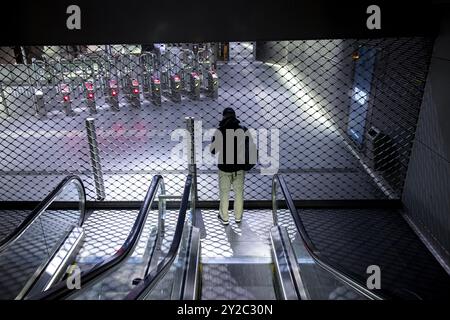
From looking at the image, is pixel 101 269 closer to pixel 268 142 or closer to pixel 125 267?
pixel 125 267

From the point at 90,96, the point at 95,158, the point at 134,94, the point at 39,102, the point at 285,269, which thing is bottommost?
the point at 285,269

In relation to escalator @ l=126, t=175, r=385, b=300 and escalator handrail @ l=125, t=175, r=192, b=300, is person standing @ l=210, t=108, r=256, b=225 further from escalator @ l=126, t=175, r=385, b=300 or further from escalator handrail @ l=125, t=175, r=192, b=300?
escalator handrail @ l=125, t=175, r=192, b=300

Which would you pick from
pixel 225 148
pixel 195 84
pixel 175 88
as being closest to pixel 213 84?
pixel 195 84

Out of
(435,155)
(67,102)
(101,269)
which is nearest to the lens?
(101,269)

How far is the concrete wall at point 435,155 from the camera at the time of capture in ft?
9.69

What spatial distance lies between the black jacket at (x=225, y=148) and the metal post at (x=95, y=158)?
1.49 meters

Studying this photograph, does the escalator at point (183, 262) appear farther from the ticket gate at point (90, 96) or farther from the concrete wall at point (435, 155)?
the ticket gate at point (90, 96)

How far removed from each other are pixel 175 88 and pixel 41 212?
239 inches

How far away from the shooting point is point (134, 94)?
26.0ft

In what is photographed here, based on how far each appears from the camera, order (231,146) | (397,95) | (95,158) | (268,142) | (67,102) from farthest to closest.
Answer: (67,102)
(268,142)
(95,158)
(397,95)
(231,146)

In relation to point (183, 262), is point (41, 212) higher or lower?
higher

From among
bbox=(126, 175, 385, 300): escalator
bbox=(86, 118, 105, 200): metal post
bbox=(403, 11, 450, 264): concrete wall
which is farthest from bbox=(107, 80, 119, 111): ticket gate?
bbox=(403, 11, 450, 264): concrete wall

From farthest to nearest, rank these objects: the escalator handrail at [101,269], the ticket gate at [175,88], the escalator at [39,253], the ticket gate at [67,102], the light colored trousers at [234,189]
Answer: the ticket gate at [175,88]
the ticket gate at [67,102]
the light colored trousers at [234,189]
the escalator at [39,253]
the escalator handrail at [101,269]

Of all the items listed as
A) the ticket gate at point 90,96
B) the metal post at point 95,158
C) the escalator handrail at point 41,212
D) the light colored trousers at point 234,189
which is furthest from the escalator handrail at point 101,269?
the ticket gate at point 90,96
